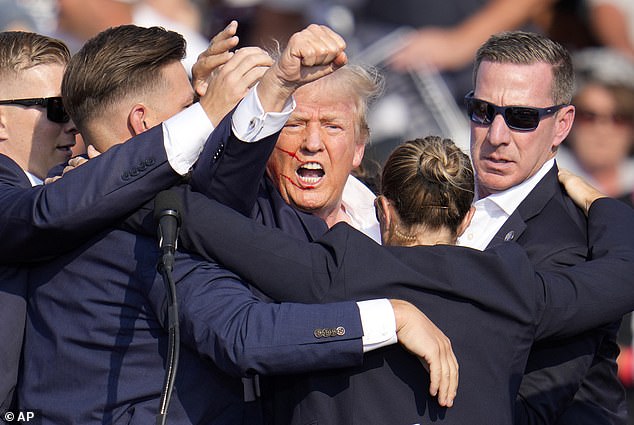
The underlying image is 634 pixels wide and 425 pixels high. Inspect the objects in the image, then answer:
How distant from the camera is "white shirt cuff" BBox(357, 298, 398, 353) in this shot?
2910mm

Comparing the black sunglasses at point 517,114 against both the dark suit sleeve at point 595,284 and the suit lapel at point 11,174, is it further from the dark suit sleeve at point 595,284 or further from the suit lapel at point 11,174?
the suit lapel at point 11,174

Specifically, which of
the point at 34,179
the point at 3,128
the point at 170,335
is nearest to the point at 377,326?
the point at 170,335

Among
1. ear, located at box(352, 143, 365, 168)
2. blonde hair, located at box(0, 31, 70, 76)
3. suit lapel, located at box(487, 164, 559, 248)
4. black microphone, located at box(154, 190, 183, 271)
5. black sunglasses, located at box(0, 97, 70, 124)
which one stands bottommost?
suit lapel, located at box(487, 164, 559, 248)

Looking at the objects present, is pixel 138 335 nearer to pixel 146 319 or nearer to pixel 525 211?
pixel 146 319

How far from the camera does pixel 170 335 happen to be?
277cm

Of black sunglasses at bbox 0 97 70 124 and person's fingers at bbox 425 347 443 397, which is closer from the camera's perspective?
person's fingers at bbox 425 347 443 397

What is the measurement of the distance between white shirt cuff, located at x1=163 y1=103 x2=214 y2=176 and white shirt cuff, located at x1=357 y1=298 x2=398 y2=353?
0.61m

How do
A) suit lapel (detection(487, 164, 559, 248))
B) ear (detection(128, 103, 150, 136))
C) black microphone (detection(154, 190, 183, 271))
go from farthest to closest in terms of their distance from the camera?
suit lapel (detection(487, 164, 559, 248)) < ear (detection(128, 103, 150, 136)) < black microphone (detection(154, 190, 183, 271))

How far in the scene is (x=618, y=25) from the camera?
280 inches

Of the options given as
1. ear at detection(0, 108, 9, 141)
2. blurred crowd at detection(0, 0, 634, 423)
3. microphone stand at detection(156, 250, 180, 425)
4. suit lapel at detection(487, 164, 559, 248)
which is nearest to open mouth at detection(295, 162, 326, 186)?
suit lapel at detection(487, 164, 559, 248)

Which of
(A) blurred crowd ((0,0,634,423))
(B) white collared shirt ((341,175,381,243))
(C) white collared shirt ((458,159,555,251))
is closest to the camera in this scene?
(C) white collared shirt ((458,159,555,251))

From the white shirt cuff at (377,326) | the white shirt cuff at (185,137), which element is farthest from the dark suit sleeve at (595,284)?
the white shirt cuff at (185,137)

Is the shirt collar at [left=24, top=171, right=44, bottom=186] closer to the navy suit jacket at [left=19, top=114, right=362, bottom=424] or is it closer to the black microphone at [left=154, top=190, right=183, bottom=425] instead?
the navy suit jacket at [left=19, top=114, right=362, bottom=424]

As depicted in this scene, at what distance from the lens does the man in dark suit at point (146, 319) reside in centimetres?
290
